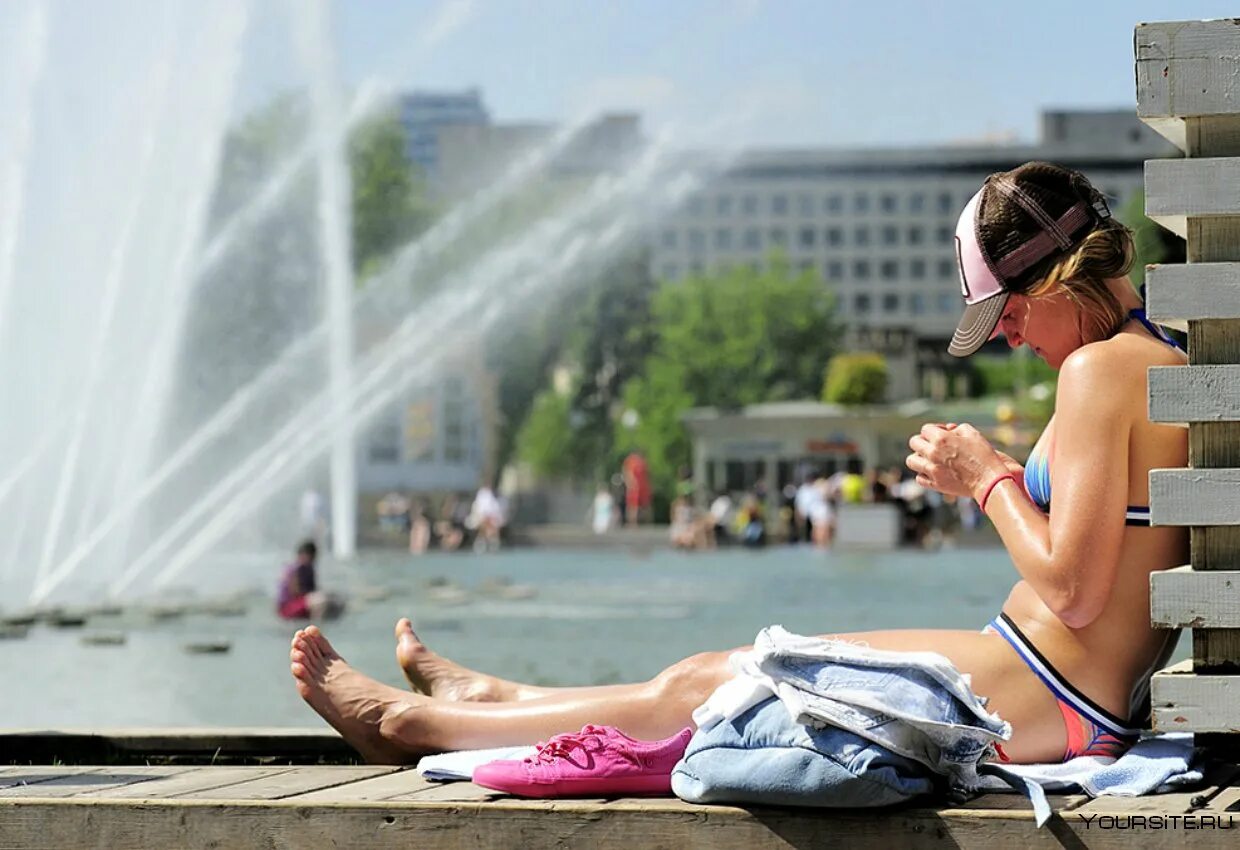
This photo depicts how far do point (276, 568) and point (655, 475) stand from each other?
44521mm

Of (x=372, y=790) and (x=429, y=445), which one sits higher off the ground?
(x=429, y=445)

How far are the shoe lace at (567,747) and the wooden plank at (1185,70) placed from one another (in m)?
1.55

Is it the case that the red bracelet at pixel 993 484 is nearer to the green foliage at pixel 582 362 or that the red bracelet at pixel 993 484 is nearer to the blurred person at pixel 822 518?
the blurred person at pixel 822 518

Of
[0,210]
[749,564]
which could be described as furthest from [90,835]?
[749,564]

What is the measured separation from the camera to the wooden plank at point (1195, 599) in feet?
12.1

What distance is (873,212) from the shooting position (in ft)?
410

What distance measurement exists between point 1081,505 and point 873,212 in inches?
4834

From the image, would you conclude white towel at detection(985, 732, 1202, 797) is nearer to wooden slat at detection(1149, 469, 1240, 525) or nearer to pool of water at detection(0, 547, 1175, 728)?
wooden slat at detection(1149, 469, 1240, 525)

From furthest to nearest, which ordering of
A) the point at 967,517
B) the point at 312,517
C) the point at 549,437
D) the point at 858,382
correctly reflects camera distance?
1. the point at 549,437
2. the point at 858,382
3. the point at 967,517
4. the point at 312,517

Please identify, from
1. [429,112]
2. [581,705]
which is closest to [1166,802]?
[581,705]

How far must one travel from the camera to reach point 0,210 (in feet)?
78.6

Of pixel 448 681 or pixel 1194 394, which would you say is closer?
pixel 1194 394

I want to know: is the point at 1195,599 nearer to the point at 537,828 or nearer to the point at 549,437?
the point at 537,828

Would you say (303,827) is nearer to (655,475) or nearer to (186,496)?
(186,496)
